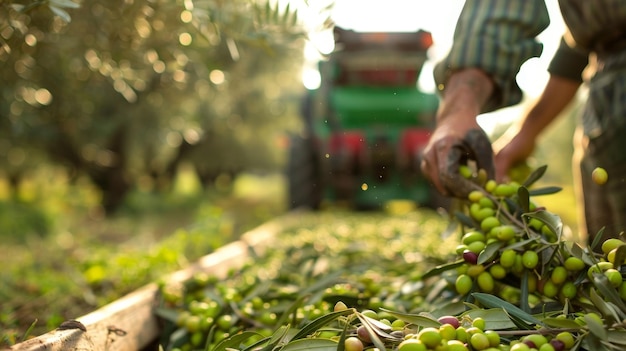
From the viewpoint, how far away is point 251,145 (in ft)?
45.2

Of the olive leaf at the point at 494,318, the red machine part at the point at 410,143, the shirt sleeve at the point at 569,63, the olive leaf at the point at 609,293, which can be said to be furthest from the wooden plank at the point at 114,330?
the red machine part at the point at 410,143

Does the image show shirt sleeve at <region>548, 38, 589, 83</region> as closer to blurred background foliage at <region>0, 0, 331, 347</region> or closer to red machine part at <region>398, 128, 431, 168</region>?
blurred background foliage at <region>0, 0, 331, 347</region>

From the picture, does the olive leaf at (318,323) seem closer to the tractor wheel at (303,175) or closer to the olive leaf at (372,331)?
the olive leaf at (372,331)

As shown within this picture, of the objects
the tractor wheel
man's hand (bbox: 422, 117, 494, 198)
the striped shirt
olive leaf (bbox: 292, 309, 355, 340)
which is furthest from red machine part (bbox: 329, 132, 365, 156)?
olive leaf (bbox: 292, 309, 355, 340)

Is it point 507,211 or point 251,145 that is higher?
point 507,211

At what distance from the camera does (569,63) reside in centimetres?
267

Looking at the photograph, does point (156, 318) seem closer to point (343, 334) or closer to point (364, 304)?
point (364, 304)

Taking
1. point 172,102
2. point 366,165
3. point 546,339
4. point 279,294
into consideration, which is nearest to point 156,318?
point 279,294

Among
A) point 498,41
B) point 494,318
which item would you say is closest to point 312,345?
point 494,318

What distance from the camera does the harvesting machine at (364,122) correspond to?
7168 millimetres

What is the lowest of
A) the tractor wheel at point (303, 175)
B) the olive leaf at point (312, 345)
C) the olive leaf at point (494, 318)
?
the tractor wheel at point (303, 175)

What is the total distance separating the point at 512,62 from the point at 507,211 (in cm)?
49

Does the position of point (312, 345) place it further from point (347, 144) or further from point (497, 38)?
point (347, 144)

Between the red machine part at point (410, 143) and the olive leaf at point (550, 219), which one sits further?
the red machine part at point (410, 143)
